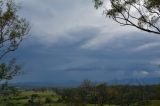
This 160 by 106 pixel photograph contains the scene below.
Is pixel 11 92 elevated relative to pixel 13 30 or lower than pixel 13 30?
lower

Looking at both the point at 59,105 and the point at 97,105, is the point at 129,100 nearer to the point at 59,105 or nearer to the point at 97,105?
the point at 97,105

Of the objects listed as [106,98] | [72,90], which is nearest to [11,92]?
[106,98]

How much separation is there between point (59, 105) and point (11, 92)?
95906mm

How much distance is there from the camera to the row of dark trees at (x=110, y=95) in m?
122

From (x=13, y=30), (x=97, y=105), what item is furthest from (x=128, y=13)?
(x=97, y=105)

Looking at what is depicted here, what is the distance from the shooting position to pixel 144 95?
127688mm

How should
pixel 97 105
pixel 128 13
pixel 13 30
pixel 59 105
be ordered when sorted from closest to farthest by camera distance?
pixel 128 13
pixel 13 30
pixel 97 105
pixel 59 105

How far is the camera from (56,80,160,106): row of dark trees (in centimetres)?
12198

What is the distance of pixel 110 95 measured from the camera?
5032 inches

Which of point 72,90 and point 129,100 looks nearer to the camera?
point 129,100

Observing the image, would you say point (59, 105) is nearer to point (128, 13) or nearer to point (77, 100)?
point (77, 100)

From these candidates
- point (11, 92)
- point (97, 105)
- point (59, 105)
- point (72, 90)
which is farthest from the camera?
point (72, 90)

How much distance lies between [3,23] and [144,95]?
323ft

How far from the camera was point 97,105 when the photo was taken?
11956cm
